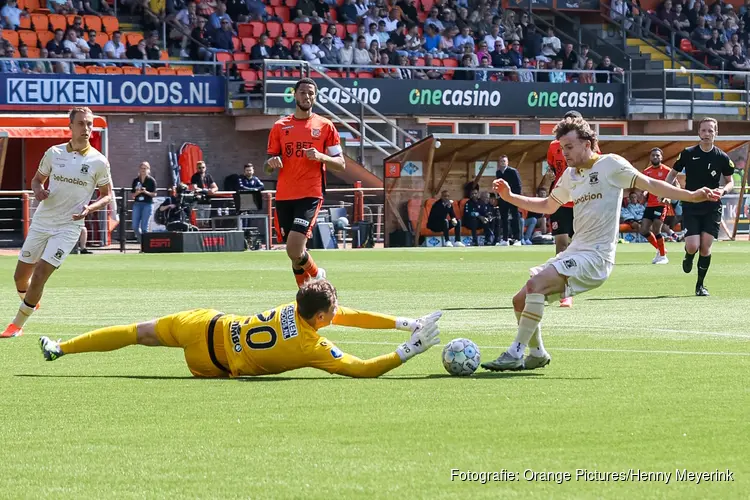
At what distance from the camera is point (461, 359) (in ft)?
30.7

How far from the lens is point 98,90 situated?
1415 inches

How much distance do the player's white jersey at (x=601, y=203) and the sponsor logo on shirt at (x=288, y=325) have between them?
2.22 m

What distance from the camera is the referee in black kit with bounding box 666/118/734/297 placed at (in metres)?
17.7

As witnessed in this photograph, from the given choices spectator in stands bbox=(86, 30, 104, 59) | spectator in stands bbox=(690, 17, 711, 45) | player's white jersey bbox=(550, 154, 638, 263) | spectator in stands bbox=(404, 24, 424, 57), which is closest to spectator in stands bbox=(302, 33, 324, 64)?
spectator in stands bbox=(404, 24, 424, 57)

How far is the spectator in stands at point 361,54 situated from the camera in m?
40.4

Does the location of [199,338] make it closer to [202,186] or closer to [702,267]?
[702,267]

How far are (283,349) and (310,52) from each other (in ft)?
102

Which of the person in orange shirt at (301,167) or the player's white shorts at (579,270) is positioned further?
the person in orange shirt at (301,167)

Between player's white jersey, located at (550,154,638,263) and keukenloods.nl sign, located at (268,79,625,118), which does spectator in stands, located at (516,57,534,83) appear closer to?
keukenloods.nl sign, located at (268,79,625,118)

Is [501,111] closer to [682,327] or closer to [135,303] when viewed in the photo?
→ [135,303]

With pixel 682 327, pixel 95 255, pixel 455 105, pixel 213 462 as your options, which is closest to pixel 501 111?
pixel 455 105

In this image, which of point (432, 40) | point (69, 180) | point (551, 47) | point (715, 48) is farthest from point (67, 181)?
point (715, 48)

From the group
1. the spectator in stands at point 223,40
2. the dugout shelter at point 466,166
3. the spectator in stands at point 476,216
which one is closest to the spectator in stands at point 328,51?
the spectator in stands at point 223,40

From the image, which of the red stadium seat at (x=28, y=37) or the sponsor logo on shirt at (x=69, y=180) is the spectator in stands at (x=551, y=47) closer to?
the red stadium seat at (x=28, y=37)
